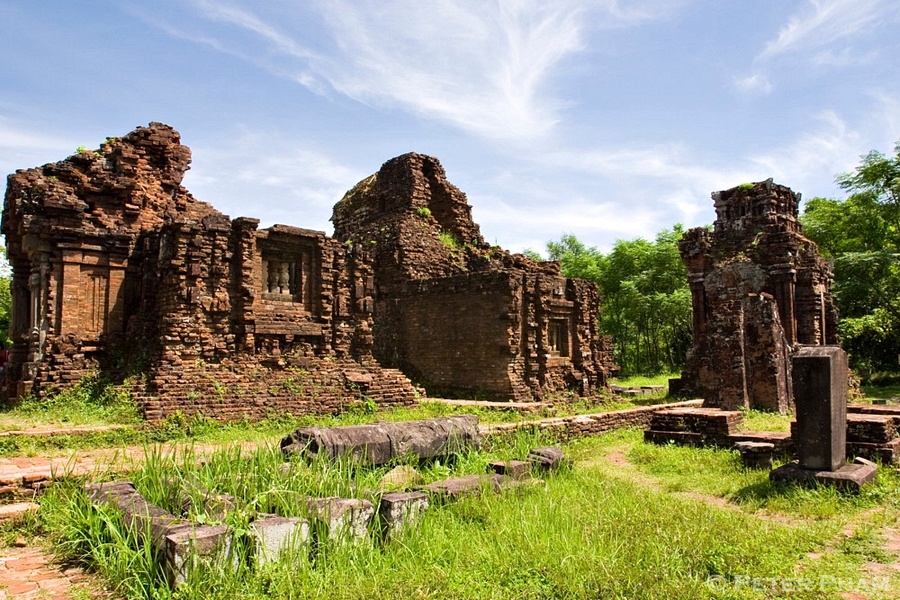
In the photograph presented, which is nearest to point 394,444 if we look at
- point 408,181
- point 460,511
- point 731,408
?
point 460,511

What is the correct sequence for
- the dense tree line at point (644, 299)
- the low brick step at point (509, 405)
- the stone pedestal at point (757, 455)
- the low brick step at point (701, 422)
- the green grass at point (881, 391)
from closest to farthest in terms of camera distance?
the stone pedestal at point (757, 455) → the low brick step at point (701, 422) → the low brick step at point (509, 405) → the green grass at point (881, 391) → the dense tree line at point (644, 299)

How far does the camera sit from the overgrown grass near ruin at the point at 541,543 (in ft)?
15.6

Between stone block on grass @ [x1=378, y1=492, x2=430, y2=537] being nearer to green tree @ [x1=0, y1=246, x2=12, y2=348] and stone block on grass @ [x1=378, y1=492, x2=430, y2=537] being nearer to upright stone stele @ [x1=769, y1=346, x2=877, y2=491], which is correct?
upright stone stele @ [x1=769, y1=346, x2=877, y2=491]

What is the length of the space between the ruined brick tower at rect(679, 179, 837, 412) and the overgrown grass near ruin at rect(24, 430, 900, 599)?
819cm

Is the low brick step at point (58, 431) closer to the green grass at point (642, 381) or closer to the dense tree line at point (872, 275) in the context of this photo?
the green grass at point (642, 381)

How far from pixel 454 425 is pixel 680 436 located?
4818 millimetres

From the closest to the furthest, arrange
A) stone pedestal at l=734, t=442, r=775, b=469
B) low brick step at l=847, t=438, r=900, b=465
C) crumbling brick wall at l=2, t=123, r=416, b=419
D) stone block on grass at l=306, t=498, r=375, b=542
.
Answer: stone block on grass at l=306, t=498, r=375, b=542 < low brick step at l=847, t=438, r=900, b=465 < stone pedestal at l=734, t=442, r=775, b=469 < crumbling brick wall at l=2, t=123, r=416, b=419

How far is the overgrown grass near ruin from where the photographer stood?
4742 millimetres

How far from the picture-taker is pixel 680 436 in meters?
12.0

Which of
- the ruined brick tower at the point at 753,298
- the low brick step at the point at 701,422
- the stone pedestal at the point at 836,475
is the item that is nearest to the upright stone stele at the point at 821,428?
the stone pedestal at the point at 836,475

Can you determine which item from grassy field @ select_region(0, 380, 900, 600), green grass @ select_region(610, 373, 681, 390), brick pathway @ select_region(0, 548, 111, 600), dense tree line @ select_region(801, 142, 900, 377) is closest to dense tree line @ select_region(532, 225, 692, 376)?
green grass @ select_region(610, 373, 681, 390)

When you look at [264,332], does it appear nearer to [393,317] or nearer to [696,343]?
[393,317]

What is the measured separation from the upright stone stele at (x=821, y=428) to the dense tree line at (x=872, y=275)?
20326mm

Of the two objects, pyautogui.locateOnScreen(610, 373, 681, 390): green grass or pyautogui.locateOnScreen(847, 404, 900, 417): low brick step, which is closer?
pyautogui.locateOnScreen(847, 404, 900, 417): low brick step
